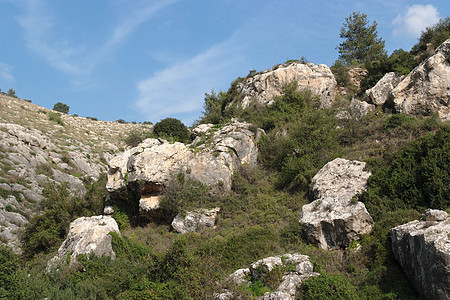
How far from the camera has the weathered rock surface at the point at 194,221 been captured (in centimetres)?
1833

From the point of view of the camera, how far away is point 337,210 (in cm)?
1427

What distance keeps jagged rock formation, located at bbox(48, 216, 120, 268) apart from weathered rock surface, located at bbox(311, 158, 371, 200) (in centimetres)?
988

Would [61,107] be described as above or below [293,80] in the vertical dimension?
above

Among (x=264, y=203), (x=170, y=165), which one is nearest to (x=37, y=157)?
(x=170, y=165)

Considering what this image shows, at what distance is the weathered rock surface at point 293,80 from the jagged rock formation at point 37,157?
53.5ft

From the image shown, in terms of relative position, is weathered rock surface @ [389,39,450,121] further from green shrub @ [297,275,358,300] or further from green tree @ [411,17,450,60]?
green shrub @ [297,275,358,300]

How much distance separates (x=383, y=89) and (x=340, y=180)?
13252 mm

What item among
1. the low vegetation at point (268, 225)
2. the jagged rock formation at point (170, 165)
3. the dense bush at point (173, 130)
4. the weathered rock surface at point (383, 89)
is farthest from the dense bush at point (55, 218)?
the weathered rock surface at point (383, 89)

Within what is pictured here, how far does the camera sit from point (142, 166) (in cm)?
2044

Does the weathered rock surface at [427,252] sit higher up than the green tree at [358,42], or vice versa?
the green tree at [358,42]

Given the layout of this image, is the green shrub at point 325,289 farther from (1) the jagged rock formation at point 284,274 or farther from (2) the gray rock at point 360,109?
(2) the gray rock at point 360,109

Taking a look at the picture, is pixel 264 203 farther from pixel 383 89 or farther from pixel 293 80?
pixel 293 80

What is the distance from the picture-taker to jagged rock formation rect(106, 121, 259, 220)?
20062 mm

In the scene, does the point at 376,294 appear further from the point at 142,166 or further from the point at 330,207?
the point at 142,166
